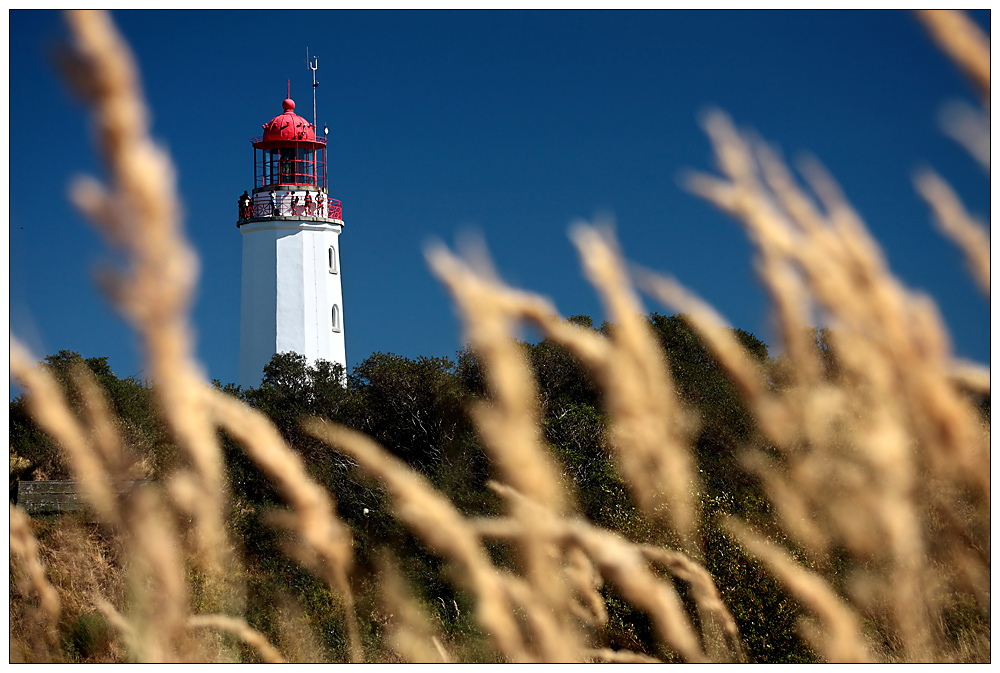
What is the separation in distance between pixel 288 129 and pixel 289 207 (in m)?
2.77

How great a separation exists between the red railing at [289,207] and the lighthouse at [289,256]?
0.03 m

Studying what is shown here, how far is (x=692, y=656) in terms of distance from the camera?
1462 mm

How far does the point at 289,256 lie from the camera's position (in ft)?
88.6

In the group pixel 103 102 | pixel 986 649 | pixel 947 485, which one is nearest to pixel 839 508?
pixel 947 485

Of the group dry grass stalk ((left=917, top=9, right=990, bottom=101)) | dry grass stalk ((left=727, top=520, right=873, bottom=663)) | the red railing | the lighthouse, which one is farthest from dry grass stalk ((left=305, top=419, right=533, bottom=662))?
the red railing

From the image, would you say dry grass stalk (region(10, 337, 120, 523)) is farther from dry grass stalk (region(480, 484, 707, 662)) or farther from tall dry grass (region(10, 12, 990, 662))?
dry grass stalk (region(480, 484, 707, 662))

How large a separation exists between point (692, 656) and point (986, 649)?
117 inches

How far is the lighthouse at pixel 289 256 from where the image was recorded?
25953mm

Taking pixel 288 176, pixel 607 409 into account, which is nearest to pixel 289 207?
pixel 288 176

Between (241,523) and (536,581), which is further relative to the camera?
(241,523)

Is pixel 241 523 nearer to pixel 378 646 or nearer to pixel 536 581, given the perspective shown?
pixel 378 646

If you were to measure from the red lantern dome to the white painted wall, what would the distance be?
2.89m

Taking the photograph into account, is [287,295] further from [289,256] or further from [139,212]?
[139,212]

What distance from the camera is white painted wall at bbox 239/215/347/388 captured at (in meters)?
25.8
